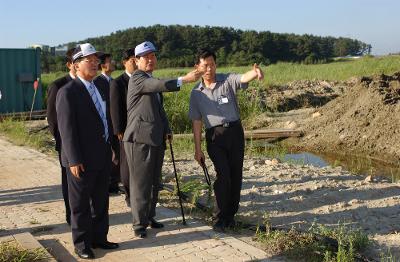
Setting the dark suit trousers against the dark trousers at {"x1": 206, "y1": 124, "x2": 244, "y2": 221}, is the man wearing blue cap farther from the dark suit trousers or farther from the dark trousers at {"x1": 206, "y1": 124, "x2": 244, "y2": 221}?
the dark trousers at {"x1": 206, "y1": 124, "x2": 244, "y2": 221}

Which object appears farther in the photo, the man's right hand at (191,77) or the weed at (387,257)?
the man's right hand at (191,77)

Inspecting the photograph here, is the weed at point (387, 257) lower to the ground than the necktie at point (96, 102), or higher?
lower

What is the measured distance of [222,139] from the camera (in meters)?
5.27

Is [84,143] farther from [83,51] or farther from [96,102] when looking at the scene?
[83,51]

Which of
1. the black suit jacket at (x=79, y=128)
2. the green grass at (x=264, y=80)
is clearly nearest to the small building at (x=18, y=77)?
the green grass at (x=264, y=80)

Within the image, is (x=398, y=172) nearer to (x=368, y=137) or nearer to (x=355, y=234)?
(x=368, y=137)

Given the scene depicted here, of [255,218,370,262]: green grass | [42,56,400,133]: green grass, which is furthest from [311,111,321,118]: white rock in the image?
[255,218,370,262]: green grass

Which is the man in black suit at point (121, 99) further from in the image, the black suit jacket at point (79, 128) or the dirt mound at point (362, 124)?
the dirt mound at point (362, 124)

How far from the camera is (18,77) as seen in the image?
16.5 meters

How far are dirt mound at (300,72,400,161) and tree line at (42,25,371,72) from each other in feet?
93.0

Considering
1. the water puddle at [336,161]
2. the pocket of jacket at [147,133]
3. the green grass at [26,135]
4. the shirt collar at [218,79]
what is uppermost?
the shirt collar at [218,79]

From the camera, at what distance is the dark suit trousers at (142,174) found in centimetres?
512

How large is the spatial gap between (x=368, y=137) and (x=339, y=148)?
76 centimetres

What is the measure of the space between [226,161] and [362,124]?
9138 mm
